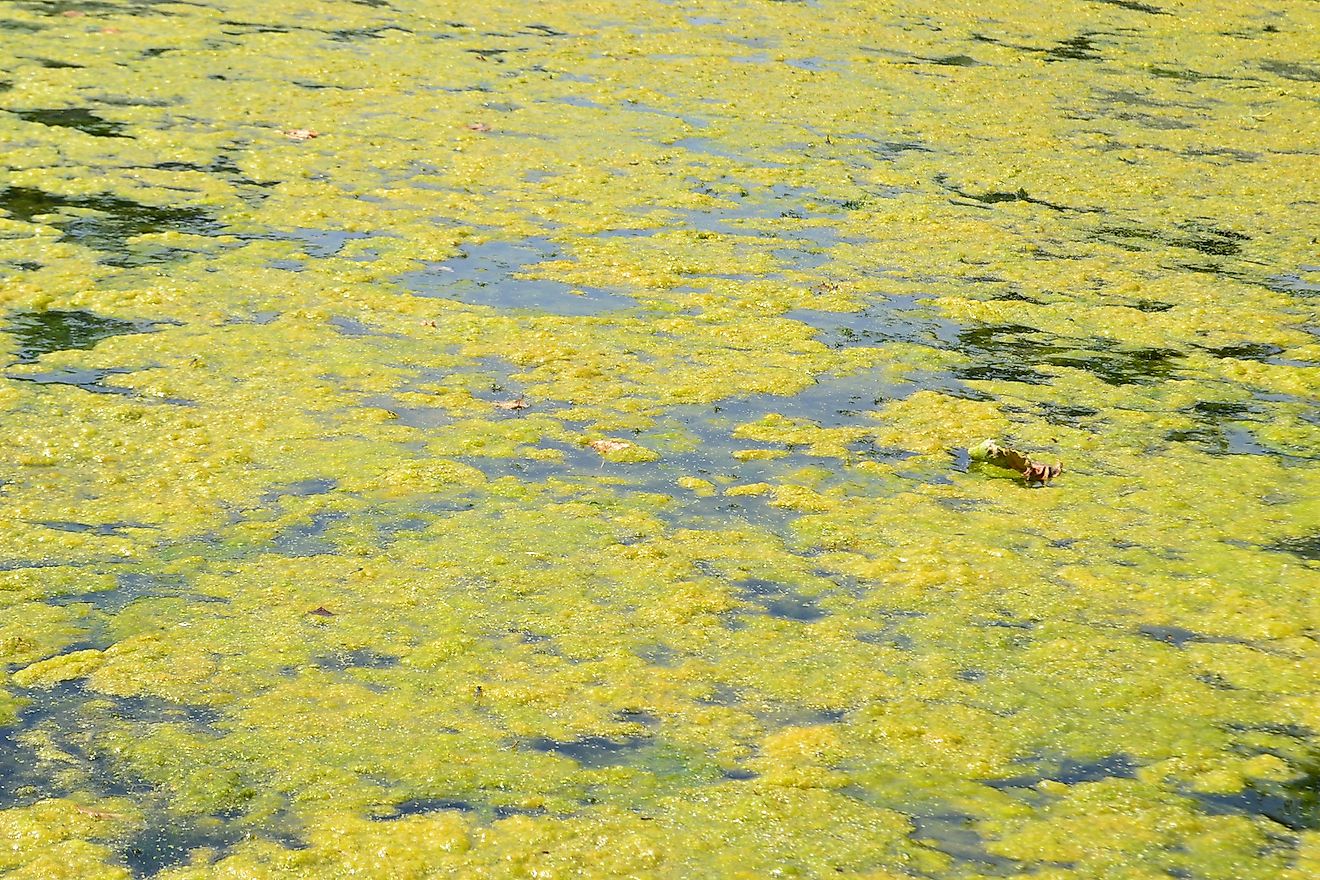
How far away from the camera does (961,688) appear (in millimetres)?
3176

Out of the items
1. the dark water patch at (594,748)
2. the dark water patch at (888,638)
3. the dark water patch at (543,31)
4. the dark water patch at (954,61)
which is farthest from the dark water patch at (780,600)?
the dark water patch at (543,31)

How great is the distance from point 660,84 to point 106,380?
16.0ft

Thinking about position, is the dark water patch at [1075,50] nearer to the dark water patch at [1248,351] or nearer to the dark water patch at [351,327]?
the dark water patch at [1248,351]

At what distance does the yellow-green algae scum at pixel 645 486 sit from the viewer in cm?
276

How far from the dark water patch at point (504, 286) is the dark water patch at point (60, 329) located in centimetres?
111

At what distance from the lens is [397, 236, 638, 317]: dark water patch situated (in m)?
5.43

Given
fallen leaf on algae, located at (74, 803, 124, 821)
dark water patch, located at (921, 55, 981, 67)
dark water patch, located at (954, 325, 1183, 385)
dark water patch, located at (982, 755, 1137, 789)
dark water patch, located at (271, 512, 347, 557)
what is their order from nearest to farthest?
fallen leaf on algae, located at (74, 803, 124, 821), dark water patch, located at (982, 755, 1137, 789), dark water patch, located at (271, 512, 347, 557), dark water patch, located at (954, 325, 1183, 385), dark water patch, located at (921, 55, 981, 67)

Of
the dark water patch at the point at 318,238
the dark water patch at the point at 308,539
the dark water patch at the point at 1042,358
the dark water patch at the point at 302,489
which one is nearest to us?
the dark water patch at the point at 308,539

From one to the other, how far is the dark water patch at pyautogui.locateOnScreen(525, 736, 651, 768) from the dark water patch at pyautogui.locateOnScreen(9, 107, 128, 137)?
534 cm

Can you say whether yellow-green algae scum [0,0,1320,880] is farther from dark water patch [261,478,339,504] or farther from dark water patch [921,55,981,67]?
dark water patch [921,55,981,67]

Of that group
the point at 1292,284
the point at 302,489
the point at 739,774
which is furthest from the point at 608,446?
the point at 1292,284

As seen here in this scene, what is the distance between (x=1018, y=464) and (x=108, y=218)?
410 centimetres

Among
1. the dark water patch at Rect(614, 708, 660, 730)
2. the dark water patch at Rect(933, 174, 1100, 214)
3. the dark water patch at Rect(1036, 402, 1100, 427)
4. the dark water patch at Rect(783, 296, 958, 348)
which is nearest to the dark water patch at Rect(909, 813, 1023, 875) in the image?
the dark water patch at Rect(614, 708, 660, 730)

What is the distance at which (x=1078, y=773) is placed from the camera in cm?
291
